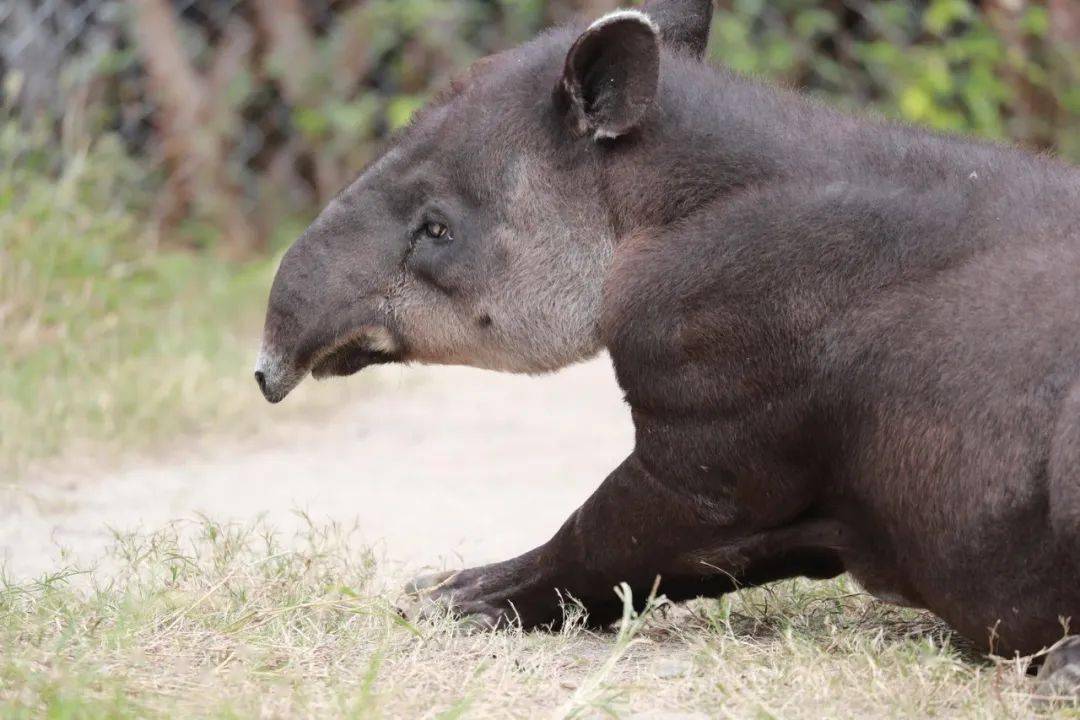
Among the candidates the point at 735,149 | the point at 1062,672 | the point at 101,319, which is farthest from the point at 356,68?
the point at 1062,672

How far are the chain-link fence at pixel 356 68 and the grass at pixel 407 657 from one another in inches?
229

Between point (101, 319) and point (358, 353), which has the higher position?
point (101, 319)

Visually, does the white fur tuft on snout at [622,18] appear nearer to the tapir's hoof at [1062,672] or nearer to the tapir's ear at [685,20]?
the tapir's ear at [685,20]

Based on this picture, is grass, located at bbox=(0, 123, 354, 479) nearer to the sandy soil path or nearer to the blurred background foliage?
the blurred background foliage

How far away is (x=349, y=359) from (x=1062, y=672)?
179cm

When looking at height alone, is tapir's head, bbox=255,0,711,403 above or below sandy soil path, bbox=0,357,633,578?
above

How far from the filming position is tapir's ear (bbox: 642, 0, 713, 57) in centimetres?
402

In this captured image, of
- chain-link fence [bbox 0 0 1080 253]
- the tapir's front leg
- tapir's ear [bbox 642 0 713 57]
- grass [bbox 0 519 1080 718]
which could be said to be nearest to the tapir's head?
tapir's ear [bbox 642 0 713 57]

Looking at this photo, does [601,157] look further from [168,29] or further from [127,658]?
[168,29]

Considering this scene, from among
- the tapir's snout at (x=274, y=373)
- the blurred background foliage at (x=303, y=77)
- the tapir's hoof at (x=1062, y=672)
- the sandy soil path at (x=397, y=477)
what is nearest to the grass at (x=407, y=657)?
the tapir's hoof at (x=1062, y=672)

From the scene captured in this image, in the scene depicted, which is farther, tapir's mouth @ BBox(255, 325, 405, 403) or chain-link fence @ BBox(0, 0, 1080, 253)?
chain-link fence @ BBox(0, 0, 1080, 253)

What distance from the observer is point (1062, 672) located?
9.87 feet

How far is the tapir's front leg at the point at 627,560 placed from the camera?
11.3ft

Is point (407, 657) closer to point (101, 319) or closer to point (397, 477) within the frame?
point (397, 477)
